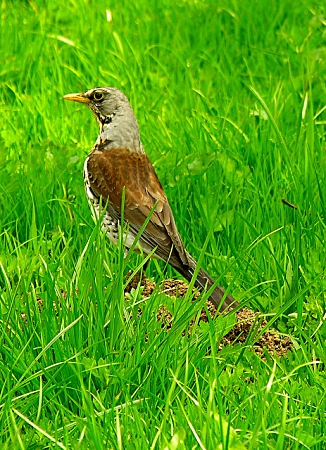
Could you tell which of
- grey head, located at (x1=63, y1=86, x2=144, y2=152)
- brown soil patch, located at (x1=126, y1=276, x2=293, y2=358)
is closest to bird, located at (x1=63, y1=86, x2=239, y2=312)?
grey head, located at (x1=63, y1=86, x2=144, y2=152)

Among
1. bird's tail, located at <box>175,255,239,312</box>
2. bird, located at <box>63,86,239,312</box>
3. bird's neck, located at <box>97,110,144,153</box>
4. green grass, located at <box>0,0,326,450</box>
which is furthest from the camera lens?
bird's neck, located at <box>97,110,144,153</box>

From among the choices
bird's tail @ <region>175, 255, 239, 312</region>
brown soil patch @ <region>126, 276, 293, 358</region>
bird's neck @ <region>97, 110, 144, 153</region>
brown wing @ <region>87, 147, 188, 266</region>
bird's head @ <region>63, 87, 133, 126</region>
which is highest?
bird's head @ <region>63, 87, 133, 126</region>

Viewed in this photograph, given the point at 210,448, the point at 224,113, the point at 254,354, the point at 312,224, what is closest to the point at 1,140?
the point at 224,113

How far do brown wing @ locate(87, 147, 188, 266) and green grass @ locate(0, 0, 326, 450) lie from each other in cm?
21

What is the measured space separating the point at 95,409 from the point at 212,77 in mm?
3929

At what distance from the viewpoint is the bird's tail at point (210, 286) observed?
14.3 feet

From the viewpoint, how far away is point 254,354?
13.4 ft

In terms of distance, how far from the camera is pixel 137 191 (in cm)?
514

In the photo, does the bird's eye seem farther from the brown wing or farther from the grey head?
the brown wing

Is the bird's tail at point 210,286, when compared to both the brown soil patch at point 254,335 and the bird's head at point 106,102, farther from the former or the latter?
the bird's head at point 106,102

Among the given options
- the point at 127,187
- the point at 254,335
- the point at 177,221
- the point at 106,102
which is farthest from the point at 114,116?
the point at 254,335

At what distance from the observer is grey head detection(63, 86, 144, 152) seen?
5.48 m

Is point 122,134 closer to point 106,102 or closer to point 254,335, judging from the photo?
point 106,102

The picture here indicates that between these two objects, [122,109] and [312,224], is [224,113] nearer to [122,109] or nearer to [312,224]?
[122,109]
